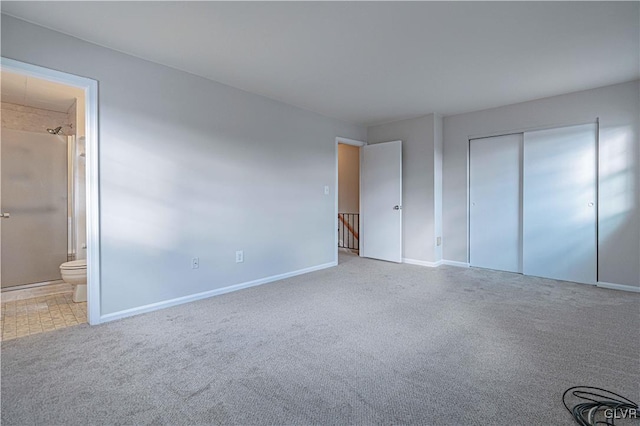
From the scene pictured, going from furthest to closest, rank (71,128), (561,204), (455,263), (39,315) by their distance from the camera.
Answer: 1. (455,263)
2. (71,128)
3. (561,204)
4. (39,315)

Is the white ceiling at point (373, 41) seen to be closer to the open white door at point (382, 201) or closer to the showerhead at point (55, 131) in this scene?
the open white door at point (382, 201)

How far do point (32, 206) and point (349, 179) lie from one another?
17.2 feet

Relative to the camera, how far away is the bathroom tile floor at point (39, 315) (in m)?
2.50

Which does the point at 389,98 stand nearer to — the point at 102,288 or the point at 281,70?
the point at 281,70

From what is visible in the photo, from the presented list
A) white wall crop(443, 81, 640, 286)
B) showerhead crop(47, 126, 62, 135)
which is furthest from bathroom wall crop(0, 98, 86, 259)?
white wall crop(443, 81, 640, 286)

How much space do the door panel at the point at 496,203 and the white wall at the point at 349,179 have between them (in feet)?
8.34

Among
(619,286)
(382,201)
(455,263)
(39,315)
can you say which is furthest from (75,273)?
(619,286)

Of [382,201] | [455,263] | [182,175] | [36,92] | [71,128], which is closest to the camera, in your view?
[182,175]

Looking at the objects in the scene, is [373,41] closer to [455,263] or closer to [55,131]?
[455,263]

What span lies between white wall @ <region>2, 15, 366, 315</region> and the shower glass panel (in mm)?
2003

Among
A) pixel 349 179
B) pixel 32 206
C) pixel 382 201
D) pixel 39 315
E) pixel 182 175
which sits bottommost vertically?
pixel 39 315

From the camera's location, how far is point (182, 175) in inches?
122

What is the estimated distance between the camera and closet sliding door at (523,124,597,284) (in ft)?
12.3

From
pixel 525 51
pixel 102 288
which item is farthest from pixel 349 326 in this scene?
pixel 525 51
